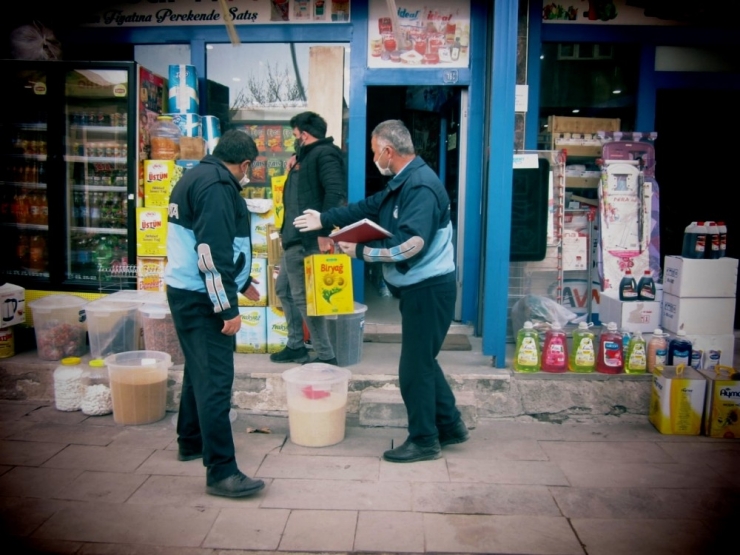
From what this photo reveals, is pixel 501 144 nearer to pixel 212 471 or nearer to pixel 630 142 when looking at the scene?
pixel 630 142

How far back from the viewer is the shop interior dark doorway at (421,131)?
22.9ft

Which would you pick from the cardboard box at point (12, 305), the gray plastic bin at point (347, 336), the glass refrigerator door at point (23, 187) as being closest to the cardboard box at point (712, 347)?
the gray plastic bin at point (347, 336)

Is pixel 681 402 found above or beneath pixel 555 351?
beneath

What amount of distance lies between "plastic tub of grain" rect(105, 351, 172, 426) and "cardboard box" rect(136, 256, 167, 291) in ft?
3.79

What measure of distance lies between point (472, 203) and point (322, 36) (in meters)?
2.16

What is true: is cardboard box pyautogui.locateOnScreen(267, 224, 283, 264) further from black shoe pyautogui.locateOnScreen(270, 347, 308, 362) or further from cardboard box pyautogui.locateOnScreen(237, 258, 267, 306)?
black shoe pyautogui.locateOnScreen(270, 347, 308, 362)

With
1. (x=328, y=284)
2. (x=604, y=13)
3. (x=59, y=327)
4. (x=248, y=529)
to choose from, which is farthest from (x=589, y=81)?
(x=59, y=327)

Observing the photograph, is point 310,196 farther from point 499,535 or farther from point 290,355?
point 499,535

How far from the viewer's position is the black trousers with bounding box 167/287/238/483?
12.3ft

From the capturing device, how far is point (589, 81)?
21.7ft

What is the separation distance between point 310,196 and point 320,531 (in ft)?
8.84

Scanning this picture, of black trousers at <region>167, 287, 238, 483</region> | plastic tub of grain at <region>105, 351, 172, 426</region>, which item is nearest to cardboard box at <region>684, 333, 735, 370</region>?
black trousers at <region>167, 287, 238, 483</region>

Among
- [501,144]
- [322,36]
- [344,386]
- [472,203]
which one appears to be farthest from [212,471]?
[322,36]

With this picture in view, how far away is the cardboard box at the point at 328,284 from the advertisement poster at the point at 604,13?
3278 millimetres
